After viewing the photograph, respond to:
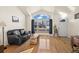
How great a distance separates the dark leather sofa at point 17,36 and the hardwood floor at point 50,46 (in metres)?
0.13

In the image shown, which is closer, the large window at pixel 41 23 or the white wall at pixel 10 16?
the white wall at pixel 10 16

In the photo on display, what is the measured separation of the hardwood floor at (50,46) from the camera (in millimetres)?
1884

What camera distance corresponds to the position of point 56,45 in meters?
2.01

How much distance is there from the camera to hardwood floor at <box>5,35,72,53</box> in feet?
6.18

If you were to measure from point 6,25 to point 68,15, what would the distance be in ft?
3.61

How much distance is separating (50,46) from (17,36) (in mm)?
615

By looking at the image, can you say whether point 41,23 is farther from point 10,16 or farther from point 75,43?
point 75,43

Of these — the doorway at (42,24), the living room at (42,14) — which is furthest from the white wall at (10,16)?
the doorway at (42,24)

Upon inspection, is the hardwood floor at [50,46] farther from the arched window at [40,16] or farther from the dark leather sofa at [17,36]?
the arched window at [40,16]
